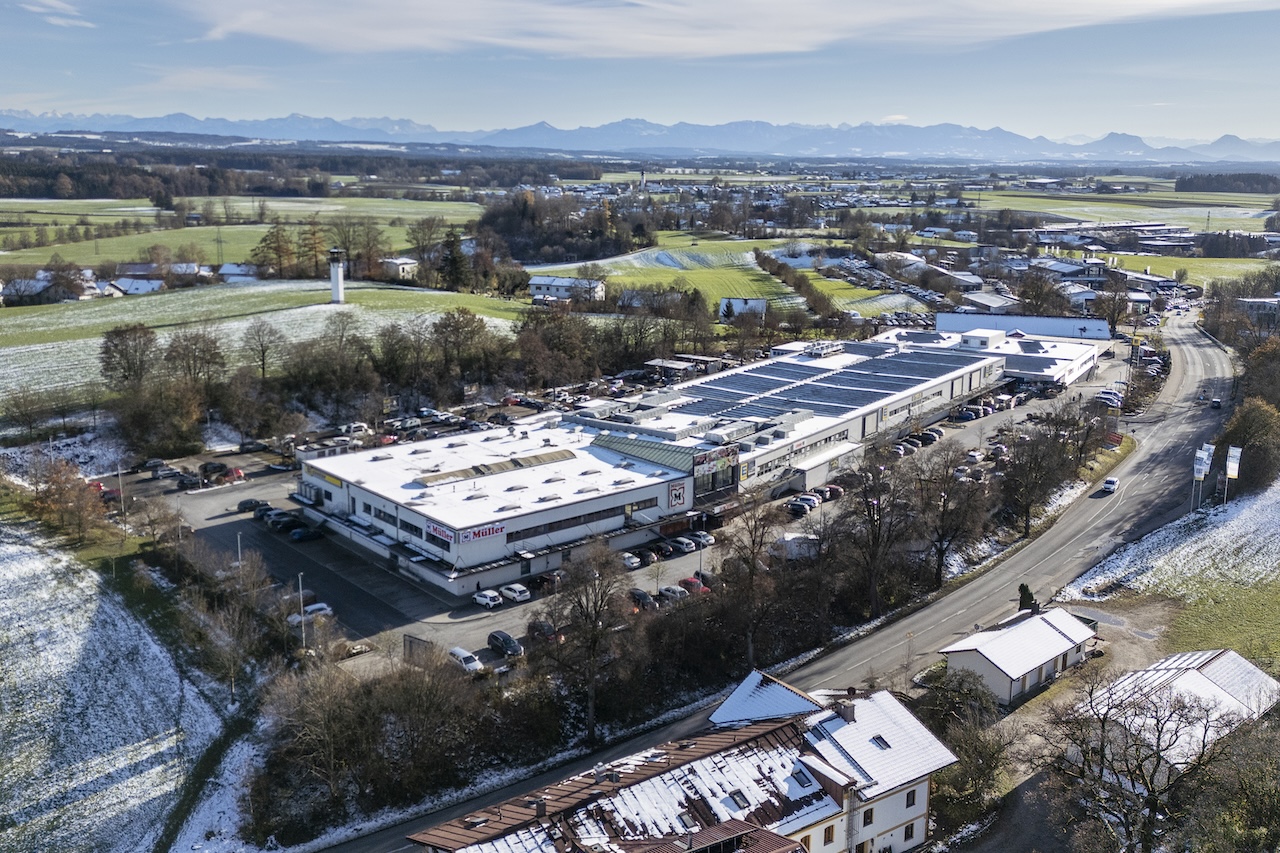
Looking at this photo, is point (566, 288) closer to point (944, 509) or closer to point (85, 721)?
point (944, 509)

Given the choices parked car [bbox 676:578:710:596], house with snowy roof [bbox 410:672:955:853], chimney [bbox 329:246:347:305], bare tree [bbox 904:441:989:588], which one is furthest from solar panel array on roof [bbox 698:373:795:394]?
chimney [bbox 329:246:347:305]

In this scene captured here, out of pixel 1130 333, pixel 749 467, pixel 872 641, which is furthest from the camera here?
pixel 1130 333

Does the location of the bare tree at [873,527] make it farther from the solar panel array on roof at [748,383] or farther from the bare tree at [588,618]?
the solar panel array on roof at [748,383]

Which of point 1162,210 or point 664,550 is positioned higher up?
point 1162,210

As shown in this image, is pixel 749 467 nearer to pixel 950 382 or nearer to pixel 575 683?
pixel 575 683

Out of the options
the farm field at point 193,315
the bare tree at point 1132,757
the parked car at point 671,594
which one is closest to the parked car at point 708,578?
the parked car at point 671,594

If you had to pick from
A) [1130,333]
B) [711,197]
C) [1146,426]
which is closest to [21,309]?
[1146,426]

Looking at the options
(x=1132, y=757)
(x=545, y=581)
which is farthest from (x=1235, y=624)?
(x=545, y=581)
